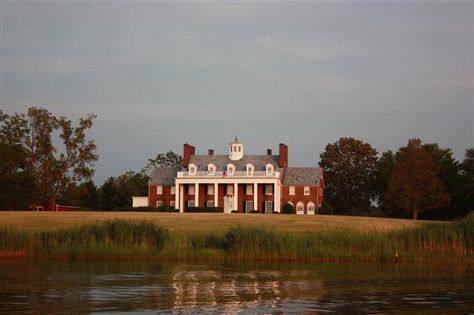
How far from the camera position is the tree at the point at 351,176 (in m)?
124

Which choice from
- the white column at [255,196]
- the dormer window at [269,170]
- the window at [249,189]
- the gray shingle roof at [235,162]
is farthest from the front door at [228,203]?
the dormer window at [269,170]

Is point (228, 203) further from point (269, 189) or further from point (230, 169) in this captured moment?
point (269, 189)

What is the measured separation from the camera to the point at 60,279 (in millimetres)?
34562

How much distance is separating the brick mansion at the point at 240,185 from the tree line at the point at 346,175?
7866 mm

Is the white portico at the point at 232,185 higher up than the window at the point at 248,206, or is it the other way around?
the white portico at the point at 232,185

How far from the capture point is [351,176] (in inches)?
4929

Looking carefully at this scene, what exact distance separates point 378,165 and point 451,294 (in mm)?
94121

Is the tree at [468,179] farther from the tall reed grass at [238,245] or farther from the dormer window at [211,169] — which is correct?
the tall reed grass at [238,245]

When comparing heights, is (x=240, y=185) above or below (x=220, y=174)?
below

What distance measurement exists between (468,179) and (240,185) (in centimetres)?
3277

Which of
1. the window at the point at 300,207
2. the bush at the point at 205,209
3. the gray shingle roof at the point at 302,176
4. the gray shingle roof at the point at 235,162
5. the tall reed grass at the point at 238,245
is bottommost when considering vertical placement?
the tall reed grass at the point at 238,245

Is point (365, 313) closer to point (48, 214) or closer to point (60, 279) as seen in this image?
point (60, 279)

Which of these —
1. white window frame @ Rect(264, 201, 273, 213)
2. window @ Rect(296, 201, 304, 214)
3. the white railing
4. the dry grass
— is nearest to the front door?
the white railing

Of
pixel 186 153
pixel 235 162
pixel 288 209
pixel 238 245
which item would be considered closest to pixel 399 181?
pixel 288 209
